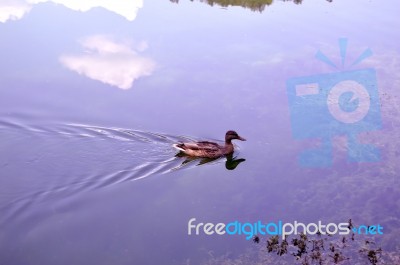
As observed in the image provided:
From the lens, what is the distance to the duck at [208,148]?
9023 mm

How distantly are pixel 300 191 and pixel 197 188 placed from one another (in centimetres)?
161

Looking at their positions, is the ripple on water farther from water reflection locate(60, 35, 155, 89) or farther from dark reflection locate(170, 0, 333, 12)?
dark reflection locate(170, 0, 333, 12)

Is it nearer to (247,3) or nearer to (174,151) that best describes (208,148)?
(174,151)

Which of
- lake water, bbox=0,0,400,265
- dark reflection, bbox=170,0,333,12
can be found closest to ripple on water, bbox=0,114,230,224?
lake water, bbox=0,0,400,265

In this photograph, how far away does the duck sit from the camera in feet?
29.6

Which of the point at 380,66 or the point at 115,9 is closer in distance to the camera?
the point at 380,66

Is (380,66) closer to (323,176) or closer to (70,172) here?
(323,176)

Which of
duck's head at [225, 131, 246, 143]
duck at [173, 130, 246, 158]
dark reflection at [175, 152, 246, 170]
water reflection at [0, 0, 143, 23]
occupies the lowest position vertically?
dark reflection at [175, 152, 246, 170]

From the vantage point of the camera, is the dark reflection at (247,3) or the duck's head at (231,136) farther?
the dark reflection at (247,3)

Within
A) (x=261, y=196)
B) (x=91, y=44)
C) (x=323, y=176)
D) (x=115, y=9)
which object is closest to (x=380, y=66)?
(x=323, y=176)

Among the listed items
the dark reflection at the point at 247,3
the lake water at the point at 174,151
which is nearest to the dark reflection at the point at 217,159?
the lake water at the point at 174,151

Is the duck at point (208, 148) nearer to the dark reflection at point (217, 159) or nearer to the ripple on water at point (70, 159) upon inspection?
the dark reflection at point (217, 159)

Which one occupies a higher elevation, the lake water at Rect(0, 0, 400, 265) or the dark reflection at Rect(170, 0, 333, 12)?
the dark reflection at Rect(170, 0, 333, 12)

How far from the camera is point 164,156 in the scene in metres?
9.18
